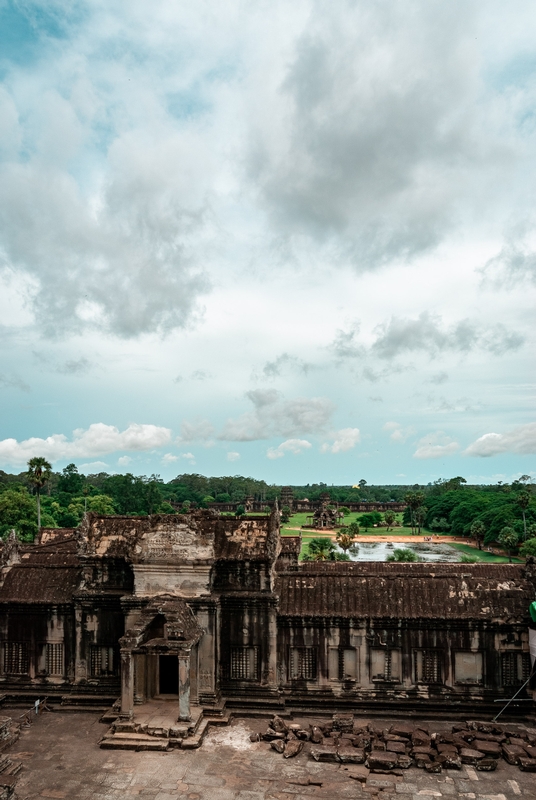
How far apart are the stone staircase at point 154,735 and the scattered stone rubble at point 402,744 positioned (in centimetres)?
203

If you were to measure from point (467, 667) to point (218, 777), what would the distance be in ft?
33.8

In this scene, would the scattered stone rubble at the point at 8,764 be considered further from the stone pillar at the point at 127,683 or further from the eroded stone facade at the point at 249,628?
the stone pillar at the point at 127,683

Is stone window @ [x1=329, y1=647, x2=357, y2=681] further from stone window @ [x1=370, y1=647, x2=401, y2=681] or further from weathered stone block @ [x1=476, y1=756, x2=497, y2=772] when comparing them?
weathered stone block @ [x1=476, y1=756, x2=497, y2=772]

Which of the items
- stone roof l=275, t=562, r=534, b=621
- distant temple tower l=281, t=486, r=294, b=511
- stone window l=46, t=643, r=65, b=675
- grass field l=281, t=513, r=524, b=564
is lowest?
grass field l=281, t=513, r=524, b=564

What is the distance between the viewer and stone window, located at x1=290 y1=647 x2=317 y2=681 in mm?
23500

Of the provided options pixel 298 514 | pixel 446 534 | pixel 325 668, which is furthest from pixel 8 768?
pixel 298 514

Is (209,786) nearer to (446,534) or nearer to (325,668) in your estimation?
(325,668)

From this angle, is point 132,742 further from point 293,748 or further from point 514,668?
point 514,668

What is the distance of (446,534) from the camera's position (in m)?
106

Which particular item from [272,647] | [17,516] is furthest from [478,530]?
[272,647]

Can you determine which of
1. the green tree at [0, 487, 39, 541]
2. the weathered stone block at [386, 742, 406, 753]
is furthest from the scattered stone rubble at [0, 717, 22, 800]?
the green tree at [0, 487, 39, 541]

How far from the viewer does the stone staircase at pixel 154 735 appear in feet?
65.5

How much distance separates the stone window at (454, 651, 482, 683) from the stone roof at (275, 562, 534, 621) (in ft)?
5.08

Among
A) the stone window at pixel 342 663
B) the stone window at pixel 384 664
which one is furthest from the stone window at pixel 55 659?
the stone window at pixel 384 664
